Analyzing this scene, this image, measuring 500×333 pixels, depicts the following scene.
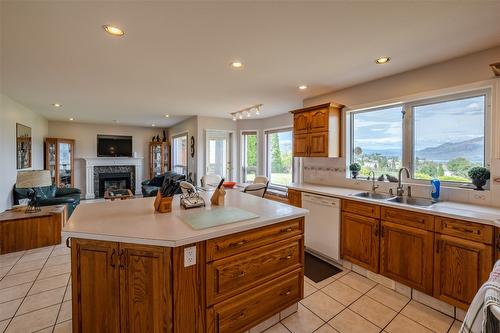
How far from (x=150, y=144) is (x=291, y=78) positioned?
6.56m

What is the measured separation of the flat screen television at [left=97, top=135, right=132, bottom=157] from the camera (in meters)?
7.41

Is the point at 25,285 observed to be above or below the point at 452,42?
below

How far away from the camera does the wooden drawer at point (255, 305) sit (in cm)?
153

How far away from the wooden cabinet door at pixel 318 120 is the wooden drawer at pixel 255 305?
2.14 m

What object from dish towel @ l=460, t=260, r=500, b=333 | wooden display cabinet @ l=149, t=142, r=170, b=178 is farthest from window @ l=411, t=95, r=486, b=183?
wooden display cabinet @ l=149, t=142, r=170, b=178

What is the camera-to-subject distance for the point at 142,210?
1.97 m

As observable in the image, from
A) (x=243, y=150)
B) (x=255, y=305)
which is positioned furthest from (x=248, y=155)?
(x=255, y=305)

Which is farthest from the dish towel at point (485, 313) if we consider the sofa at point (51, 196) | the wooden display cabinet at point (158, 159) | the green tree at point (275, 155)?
the wooden display cabinet at point (158, 159)

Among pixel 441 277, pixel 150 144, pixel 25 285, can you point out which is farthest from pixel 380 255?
pixel 150 144

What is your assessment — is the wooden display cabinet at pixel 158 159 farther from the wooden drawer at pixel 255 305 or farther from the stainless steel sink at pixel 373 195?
the wooden drawer at pixel 255 305

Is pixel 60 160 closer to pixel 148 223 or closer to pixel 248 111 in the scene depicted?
pixel 248 111

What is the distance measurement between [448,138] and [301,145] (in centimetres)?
183

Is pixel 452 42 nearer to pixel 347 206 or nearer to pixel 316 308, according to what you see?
pixel 347 206

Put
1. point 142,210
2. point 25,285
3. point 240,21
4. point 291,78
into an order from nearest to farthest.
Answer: point 240,21 < point 142,210 < point 25,285 < point 291,78
